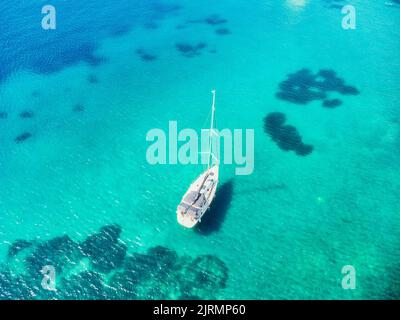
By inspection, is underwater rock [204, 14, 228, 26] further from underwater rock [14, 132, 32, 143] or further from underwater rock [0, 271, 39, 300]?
underwater rock [0, 271, 39, 300]

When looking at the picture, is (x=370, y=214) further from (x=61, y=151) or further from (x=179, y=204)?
(x=61, y=151)

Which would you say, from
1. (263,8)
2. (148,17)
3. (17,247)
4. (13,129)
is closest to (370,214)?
(17,247)

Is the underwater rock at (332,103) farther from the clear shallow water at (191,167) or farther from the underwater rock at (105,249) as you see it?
the underwater rock at (105,249)

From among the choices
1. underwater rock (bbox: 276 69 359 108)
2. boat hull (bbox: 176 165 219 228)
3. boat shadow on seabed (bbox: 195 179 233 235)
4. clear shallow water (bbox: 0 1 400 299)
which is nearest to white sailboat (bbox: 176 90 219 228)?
boat hull (bbox: 176 165 219 228)

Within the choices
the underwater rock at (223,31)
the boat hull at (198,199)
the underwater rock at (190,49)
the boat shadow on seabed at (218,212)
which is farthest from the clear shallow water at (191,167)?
the boat hull at (198,199)

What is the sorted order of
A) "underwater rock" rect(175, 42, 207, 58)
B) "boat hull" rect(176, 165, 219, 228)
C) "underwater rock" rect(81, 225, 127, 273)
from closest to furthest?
"underwater rock" rect(81, 225, 127, 273)
"boat hull" rect(176, 165, 219, 228)
"underwater rock" rect(175, 42, 207, 58)

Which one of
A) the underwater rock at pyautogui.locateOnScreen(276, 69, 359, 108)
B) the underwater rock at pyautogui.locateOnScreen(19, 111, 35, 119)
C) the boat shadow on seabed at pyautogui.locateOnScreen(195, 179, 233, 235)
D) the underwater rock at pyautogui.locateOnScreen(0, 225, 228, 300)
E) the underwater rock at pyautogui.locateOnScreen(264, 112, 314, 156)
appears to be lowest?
the underwater rock at pyautogui.locateOnScreen(0, 225, 228, 300)
